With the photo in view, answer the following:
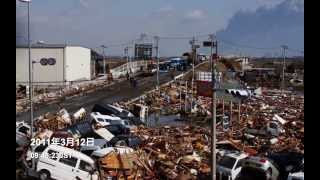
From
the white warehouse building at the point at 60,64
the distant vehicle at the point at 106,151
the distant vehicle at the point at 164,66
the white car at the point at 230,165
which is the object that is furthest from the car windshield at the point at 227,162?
the distant vehicle at the point at 164,66

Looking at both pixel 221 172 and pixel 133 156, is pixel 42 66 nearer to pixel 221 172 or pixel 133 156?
pixel 133 156

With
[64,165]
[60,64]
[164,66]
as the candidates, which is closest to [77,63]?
[60,64]

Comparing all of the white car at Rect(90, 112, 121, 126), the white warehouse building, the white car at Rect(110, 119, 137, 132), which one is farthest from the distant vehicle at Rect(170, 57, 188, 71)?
the white warehouse building

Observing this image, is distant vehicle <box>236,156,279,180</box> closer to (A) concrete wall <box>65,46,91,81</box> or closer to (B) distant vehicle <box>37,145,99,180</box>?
(B) distant vehicle <box>37,145,99,180</box>

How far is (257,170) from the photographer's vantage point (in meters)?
5.23

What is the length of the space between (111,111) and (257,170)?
296cm

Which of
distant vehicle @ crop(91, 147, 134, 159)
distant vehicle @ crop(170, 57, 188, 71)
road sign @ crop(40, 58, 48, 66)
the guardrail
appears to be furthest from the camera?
the guardrail

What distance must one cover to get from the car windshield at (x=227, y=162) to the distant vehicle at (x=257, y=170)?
0.13 meters

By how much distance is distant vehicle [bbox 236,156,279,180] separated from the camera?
5.07 m

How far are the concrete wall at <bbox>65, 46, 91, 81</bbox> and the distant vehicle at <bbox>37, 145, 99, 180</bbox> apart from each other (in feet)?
10.4

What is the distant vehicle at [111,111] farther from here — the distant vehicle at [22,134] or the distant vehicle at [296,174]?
the distant vehicle at [296,174]

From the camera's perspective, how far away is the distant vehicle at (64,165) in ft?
15.3
